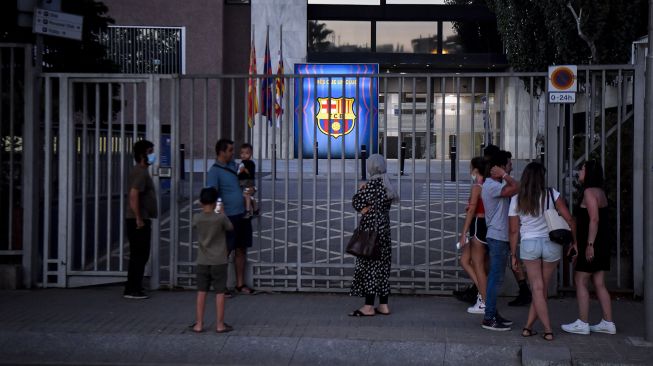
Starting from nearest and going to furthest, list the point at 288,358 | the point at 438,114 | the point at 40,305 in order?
the point at 288,358 < the point at 40,305 < the point at 438,114

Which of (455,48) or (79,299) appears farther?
(455,48)

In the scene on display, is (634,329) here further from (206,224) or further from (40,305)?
(40,305)

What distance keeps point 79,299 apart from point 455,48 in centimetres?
2899

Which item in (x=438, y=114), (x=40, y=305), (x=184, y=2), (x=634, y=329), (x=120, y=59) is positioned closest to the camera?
(x=634, y=329)

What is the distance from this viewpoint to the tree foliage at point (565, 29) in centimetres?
2559

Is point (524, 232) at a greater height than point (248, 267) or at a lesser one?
greater

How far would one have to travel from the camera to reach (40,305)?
9062 mm

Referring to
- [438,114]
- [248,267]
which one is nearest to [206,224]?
[248,267]

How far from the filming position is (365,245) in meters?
8.24

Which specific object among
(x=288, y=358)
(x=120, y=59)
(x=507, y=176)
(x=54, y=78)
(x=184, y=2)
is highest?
(x=184, y=2)

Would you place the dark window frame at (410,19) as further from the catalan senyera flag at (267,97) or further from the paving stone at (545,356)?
the paving stone at (545,356)

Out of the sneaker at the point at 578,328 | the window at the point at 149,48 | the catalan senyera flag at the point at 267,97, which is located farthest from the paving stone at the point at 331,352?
the window at the point at 149,48

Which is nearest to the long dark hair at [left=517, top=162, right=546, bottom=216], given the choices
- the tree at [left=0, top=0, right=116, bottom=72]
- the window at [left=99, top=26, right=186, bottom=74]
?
the tree at [left=0, top=0, right=116, bottom=72]

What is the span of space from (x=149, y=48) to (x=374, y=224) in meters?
28.2
